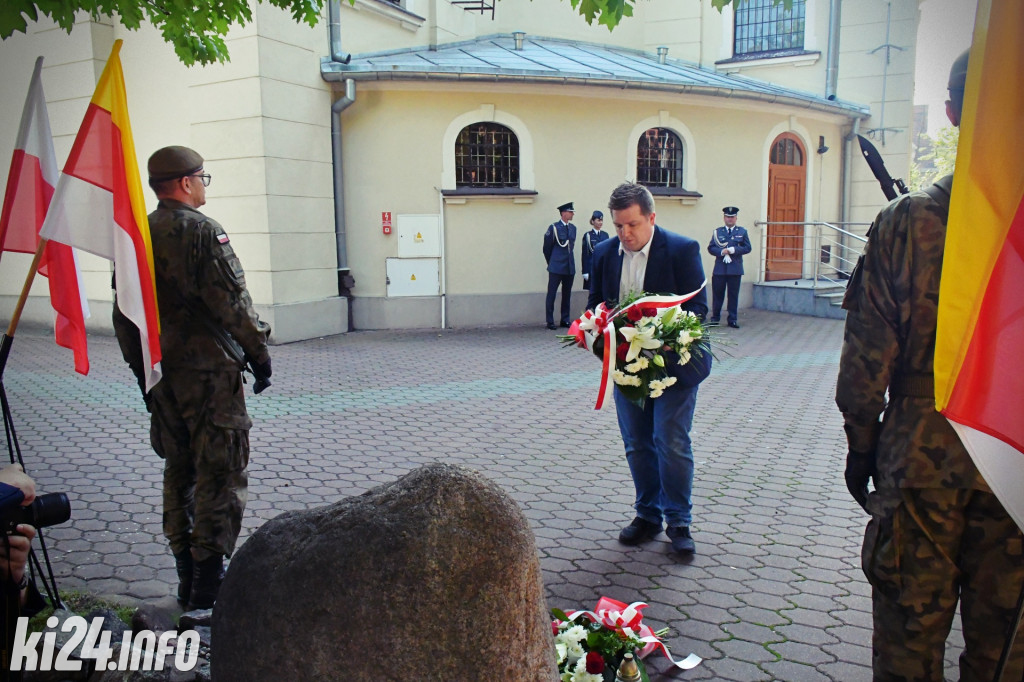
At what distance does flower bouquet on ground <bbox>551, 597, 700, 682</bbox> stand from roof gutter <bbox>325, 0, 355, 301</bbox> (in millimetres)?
10556

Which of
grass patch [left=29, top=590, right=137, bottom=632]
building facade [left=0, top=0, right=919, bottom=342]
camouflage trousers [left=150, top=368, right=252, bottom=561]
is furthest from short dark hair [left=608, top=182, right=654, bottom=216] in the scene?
building facade [left=0, top=0, right=919, bottom=342]

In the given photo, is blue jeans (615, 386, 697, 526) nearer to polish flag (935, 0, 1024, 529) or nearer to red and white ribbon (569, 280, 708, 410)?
red and white ribbon (569, 280, 708, 410)

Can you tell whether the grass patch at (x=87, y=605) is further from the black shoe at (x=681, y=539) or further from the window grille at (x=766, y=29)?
the window grille at (x=766, y=29)

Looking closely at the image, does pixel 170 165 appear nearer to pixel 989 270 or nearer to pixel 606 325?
pixel 606 325

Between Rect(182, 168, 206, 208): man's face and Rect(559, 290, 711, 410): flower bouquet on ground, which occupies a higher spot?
Rect(182, 168, 206, 208): man's face

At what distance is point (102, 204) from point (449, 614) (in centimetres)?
236

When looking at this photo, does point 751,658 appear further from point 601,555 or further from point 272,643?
point 272,643

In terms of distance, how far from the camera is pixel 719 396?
8820 mm

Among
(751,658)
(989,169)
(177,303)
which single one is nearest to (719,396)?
(751,658)

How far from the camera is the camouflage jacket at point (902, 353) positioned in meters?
2.35

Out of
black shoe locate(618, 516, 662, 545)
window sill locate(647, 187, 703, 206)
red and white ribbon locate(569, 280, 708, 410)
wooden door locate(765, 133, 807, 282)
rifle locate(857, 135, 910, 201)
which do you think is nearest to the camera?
rifle locate(857, 135, 910, 201)

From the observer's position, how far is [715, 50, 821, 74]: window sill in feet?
63.7

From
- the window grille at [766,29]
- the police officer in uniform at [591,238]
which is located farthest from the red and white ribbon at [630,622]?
the window grille at [766,29]

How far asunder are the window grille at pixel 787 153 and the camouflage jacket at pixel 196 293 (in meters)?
15.3
